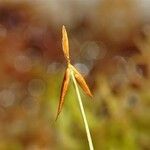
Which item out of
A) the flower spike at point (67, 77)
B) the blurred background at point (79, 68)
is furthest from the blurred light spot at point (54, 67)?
the flower spike at point (67, 77)

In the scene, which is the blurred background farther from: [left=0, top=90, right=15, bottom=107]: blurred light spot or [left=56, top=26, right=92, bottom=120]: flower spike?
[left=56, top=26, right=92, bottom=120]: flower spike

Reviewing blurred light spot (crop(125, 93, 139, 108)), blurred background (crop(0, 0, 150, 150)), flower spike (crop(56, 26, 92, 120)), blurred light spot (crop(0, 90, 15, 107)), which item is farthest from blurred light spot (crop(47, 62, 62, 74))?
flower spike (crop(56, 26, 92, 120))

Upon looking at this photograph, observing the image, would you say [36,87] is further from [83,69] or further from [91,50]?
[91,50]

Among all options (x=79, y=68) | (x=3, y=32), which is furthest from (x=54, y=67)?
(x=3, y=32)

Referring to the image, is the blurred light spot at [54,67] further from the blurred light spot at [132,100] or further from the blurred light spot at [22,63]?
the blurred light spot at [132,100]

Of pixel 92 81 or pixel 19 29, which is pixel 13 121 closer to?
pixel 92 81
